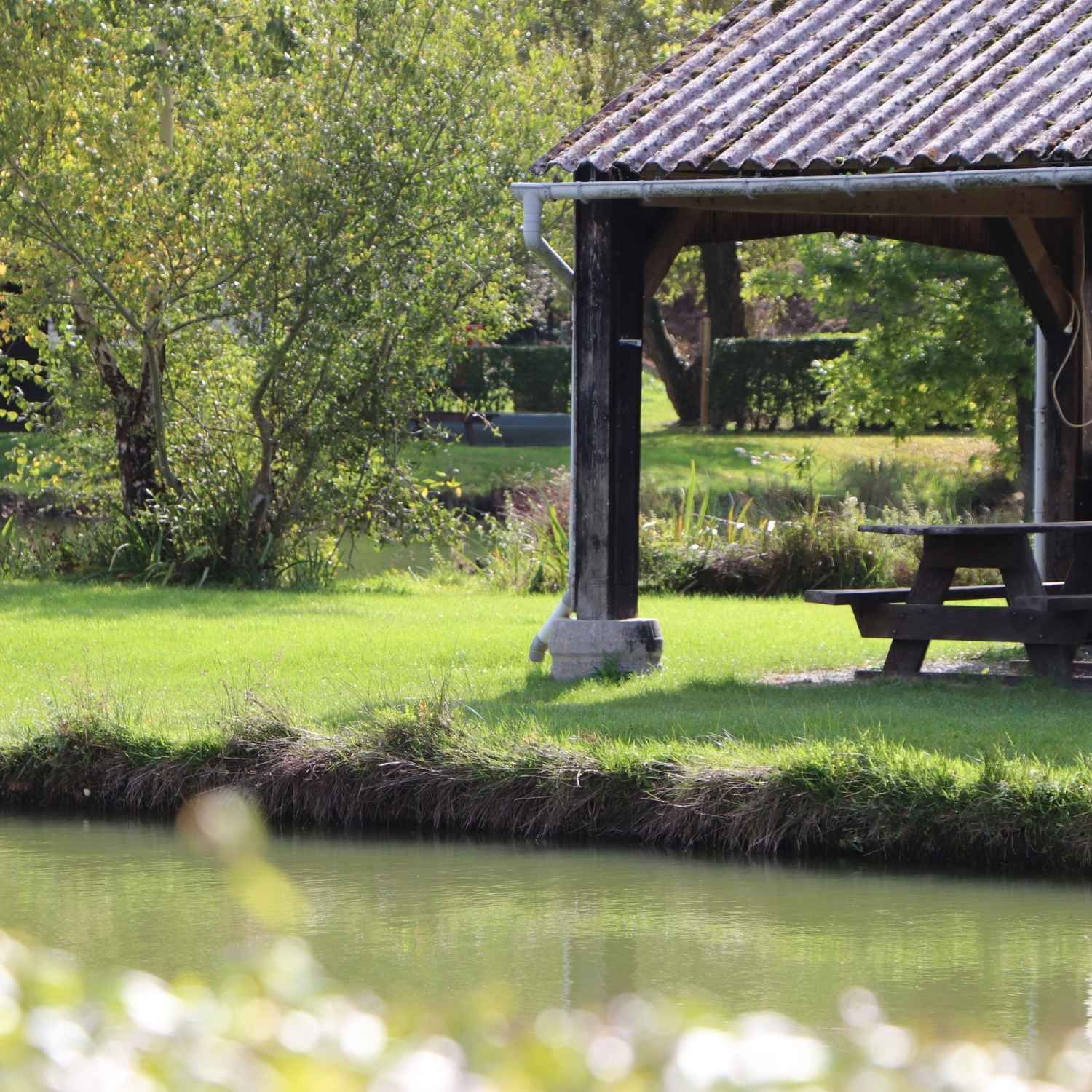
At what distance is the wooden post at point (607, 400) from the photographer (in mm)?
11258

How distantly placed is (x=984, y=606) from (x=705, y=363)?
2582 cm

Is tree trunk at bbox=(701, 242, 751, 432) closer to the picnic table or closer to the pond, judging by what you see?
the picnic table

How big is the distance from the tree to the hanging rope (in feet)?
22.7

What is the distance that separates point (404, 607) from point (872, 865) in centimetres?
812

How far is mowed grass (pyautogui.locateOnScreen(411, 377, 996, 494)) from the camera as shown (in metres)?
28.8

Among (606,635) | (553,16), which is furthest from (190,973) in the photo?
(553,16)

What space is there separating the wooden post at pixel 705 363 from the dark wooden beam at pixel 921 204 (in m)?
23.9

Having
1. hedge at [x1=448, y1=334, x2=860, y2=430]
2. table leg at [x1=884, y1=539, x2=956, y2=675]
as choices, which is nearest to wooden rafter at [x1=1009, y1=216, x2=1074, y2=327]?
table leg at [x1=884, y1=539, x2=956, y2=675]

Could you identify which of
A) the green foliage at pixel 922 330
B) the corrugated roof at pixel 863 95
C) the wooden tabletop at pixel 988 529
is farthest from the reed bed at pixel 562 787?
the green foliage at pixel 922 330

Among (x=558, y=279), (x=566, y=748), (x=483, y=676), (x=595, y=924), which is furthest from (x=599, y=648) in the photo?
(x=595, y=924)

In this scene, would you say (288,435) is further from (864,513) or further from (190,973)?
(190,973)

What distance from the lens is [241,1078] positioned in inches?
94.3

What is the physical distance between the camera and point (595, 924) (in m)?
7.43

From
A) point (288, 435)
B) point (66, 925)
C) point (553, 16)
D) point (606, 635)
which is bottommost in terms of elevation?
point (66, 925)
